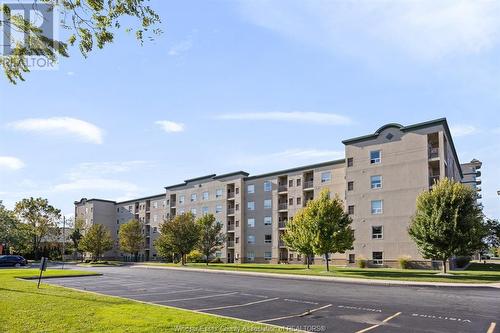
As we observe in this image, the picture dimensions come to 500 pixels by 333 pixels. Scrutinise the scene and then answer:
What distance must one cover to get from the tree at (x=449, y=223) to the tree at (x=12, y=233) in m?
64.5

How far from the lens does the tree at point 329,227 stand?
37250mm

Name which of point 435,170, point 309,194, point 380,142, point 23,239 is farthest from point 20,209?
point 435,170

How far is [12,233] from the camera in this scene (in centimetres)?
6988

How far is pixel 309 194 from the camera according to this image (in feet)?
196

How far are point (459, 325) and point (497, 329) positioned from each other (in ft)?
3.21

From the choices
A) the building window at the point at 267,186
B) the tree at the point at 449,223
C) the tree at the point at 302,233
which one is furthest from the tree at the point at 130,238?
the tree at the point at 449,223

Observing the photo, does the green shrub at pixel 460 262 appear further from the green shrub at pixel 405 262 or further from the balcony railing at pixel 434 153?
the balcony railing at pixel 434 153

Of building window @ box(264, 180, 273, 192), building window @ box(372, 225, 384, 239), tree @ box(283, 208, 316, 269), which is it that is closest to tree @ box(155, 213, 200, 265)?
building window @ box(264, 180, 273, 192)

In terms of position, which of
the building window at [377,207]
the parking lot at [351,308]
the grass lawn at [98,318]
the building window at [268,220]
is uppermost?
the building window at [377,207]

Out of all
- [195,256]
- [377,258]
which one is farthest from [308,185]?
[195,256]

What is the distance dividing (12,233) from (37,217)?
1215 centimetres

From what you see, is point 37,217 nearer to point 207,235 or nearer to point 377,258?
point 207,235

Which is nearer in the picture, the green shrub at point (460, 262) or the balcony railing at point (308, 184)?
the green shrub at point (460, 262)

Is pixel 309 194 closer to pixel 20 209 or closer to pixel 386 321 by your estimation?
pixel 386 321
